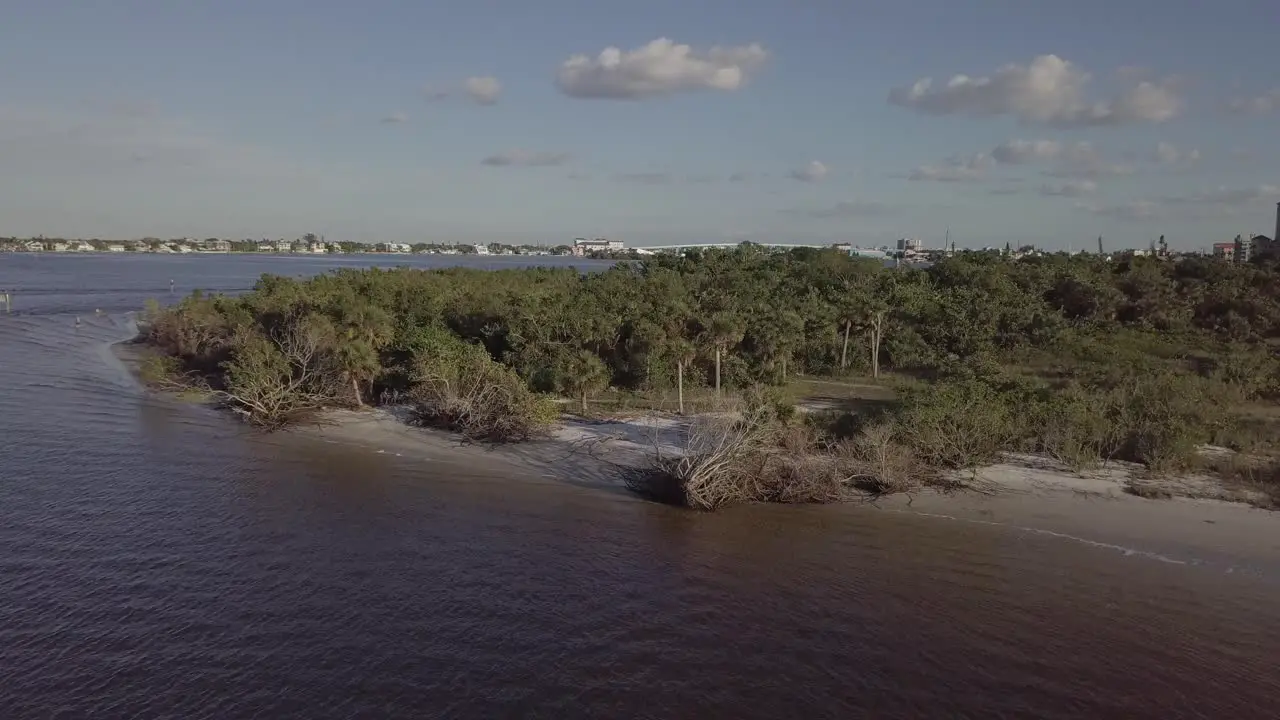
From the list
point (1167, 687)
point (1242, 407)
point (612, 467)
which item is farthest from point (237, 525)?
point (1242, 407)

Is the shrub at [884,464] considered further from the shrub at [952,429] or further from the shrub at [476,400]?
the shrub at [476,400]

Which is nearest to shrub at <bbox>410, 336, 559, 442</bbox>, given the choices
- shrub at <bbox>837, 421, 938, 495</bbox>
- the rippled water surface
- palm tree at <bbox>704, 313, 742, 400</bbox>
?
the rippled water surface

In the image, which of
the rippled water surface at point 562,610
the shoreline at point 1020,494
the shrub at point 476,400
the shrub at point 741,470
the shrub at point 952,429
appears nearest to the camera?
the rippled water surface at point 562,610

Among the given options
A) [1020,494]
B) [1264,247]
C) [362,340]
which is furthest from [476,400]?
[1264,247]

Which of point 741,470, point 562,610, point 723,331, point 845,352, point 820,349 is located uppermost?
point 723,331

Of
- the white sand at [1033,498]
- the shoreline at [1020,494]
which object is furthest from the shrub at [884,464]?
the white sand at [1033,498]

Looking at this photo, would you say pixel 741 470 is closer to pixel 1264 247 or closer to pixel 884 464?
pixel 884 464

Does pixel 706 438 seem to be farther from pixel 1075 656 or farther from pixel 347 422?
pixel 347 422
